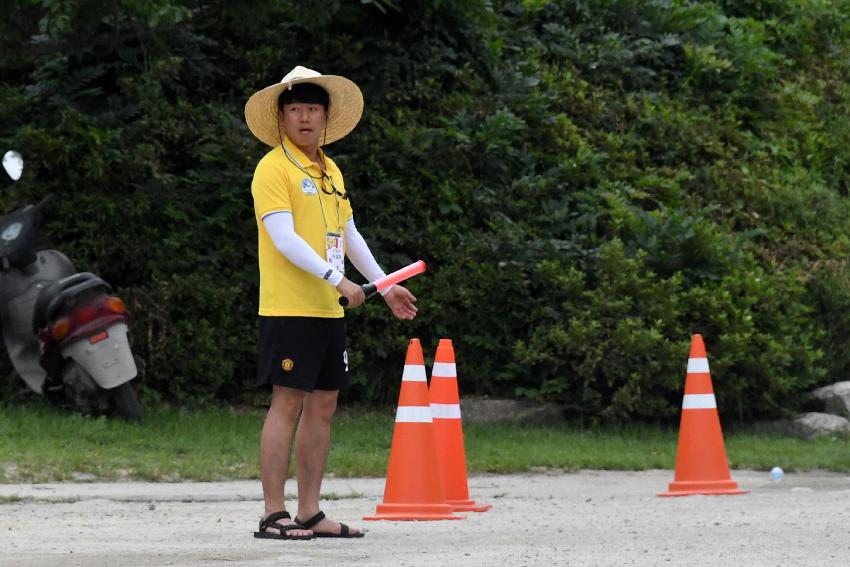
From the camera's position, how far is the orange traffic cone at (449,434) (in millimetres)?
8523

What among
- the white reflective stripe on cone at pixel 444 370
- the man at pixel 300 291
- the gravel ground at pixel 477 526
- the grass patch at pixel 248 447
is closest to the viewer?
the gravel ground at pixel 477 526

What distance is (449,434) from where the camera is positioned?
8.62m

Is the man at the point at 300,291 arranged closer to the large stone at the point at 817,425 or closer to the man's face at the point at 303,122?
the man's face at the point at 303,122

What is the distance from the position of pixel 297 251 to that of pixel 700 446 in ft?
12.6

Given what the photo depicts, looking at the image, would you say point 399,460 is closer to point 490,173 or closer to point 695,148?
point 490,173

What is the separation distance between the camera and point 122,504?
8562mm

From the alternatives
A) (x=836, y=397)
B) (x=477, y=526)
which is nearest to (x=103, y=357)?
(x=477, y=526)

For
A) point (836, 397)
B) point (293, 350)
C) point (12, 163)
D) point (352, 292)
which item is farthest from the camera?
point (836, 397)

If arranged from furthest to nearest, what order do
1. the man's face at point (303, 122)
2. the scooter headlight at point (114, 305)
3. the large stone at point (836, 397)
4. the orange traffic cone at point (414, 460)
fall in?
the large stone at point (836, 397) < the scooter headlight at point (114, 305) < the orange traffic cone at point (414, 460) < the man's face at point (303, 122)

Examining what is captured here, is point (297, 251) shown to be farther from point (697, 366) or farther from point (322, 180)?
point (697, 366)

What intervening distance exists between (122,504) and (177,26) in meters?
6.05

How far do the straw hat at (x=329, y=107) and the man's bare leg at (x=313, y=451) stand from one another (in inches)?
45.5

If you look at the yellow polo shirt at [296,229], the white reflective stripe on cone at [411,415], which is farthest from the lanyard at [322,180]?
the white reflective stripe on cone at [411,415]

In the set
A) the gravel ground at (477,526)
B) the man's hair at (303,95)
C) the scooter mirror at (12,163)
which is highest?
the scooter mirror at (12,163)
